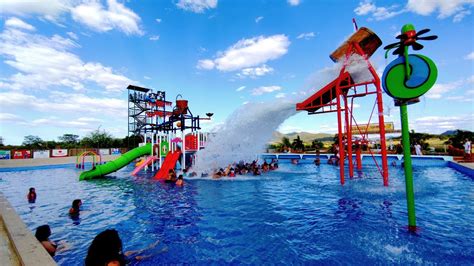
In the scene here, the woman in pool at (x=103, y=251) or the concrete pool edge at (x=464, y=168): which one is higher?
the woman in pool at (x=103, y=251)

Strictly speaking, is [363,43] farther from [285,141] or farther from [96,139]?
[96,139]

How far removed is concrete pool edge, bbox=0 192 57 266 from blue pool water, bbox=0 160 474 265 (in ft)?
3.03

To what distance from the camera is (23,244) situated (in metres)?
4.23

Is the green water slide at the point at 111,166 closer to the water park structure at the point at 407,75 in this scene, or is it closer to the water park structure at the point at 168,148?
the water park structure at the point at 168,148

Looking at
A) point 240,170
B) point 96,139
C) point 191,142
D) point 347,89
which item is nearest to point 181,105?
point 191,142

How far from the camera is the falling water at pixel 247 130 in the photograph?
14.4m

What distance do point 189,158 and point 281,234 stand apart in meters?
16.3

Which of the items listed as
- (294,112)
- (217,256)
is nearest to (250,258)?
(217,256)

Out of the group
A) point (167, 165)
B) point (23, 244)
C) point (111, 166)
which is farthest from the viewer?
point (111, 166)

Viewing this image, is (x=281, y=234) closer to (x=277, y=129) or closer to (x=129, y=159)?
(x=277, y=129)

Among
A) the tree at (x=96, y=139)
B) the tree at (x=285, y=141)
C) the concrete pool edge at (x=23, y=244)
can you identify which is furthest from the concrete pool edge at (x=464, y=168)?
the tree at (x=96, y=139)

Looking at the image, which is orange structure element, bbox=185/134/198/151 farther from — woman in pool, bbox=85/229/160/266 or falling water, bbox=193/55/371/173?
woman in pool, bbox=85/229/160/266

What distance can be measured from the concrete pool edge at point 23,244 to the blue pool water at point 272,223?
3.03 feet

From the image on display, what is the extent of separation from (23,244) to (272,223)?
214 inches
